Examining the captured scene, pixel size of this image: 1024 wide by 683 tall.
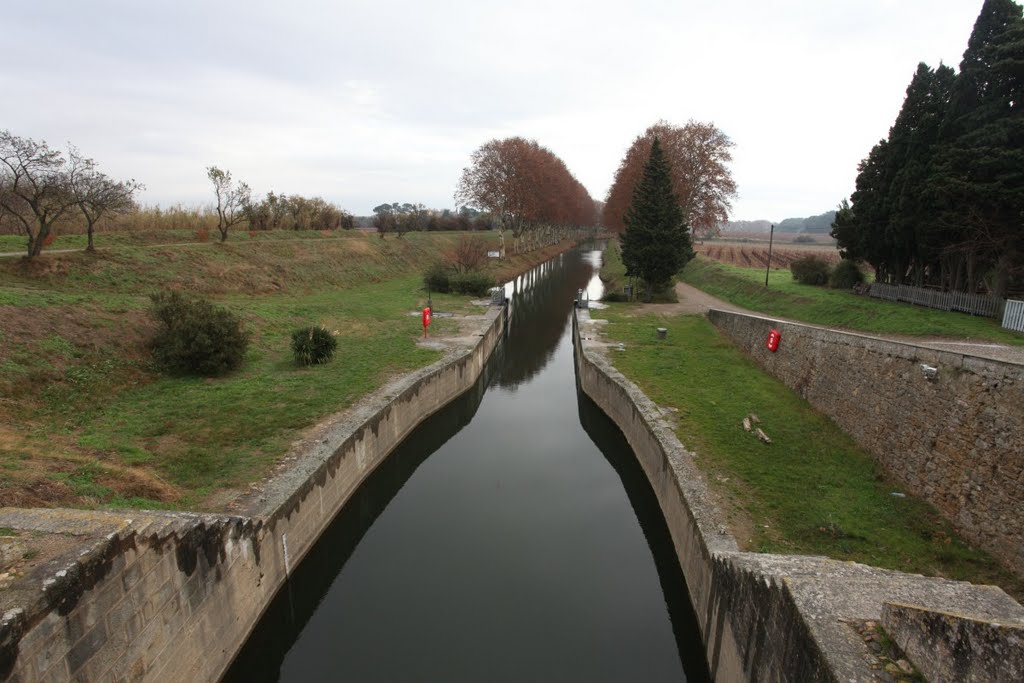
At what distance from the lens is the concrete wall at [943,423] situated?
718 cm

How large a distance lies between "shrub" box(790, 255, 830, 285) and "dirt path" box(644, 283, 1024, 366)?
380cm

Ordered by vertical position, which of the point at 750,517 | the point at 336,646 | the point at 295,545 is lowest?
the point at 336,646

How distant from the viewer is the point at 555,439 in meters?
15.8

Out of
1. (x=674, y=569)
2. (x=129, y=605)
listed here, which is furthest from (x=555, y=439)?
(x=129, y=605)

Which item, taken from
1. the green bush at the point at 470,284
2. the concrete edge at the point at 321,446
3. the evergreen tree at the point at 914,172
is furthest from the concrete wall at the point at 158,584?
the green bush at the point at 470,284

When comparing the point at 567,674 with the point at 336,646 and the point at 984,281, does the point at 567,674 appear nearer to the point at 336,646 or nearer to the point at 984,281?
the point at 336,646

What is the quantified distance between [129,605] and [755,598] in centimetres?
660

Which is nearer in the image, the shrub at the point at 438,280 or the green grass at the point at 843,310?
the green grass at the point at 843,310

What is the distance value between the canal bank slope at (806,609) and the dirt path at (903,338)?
12.5 ft

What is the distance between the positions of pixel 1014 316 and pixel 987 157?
4.45 m

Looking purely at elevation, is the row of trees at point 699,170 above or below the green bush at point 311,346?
above

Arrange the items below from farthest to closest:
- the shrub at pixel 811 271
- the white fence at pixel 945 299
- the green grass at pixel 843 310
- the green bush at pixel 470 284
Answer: the green bush at pixel 470 284, the shrub at pixel 811 271, the white fence at pixel 945 299, the green grass at pixel 843 310

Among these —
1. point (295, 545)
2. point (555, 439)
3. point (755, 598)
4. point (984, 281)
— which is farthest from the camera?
point (984, 281)

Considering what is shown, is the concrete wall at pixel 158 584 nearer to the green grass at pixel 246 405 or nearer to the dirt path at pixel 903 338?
the green grass at pixel 246 405
